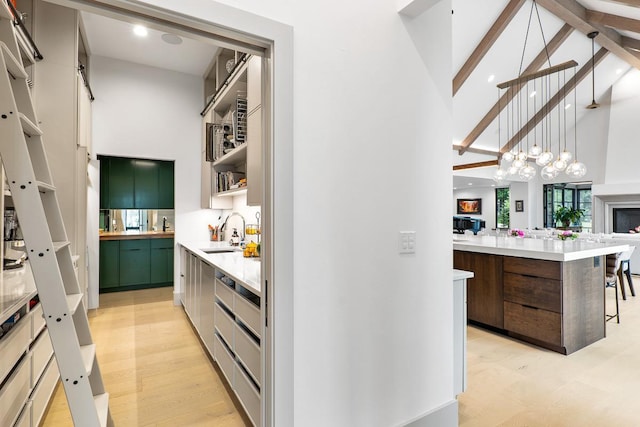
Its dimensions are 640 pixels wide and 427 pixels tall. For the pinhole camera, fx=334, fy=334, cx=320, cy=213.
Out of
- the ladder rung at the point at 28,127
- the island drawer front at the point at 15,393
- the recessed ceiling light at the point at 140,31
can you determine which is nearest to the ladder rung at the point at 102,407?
the island drawer front at the point at 15,393

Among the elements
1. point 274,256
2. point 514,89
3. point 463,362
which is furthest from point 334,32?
point 514,89

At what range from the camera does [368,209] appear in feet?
5.32

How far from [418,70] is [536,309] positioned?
8.65ft

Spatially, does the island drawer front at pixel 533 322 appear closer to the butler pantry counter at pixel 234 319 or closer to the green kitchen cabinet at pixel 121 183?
the butler pantry counter at pixel 234 319

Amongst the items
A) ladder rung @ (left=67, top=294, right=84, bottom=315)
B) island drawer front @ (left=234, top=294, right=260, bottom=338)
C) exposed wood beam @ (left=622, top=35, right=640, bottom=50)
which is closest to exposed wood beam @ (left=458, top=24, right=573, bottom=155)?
Answer: exposed wood beam @ (left=622, top=35, right=640, bottom=50)

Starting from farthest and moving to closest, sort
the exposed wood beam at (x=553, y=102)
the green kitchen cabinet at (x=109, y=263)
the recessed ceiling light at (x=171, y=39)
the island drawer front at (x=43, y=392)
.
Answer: the exposed wood beam at (x=553, y=102)
the green kitchen cabinet at (x=109, y=263)
the recessed ceiling light at (x=171, y=39)
the island drawer front at (x=43, y=392)

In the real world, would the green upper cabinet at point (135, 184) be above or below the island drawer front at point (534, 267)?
above

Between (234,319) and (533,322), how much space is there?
9.17ft

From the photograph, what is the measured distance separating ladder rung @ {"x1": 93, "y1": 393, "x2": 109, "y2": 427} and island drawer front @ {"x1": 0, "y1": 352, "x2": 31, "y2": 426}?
343 mm

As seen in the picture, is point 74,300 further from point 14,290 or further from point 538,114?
point 538,114

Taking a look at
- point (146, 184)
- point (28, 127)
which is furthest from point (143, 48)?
point (28, 127)

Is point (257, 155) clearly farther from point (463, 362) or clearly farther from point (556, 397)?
point (556, 397)

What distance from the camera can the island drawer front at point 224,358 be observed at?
7.38ft

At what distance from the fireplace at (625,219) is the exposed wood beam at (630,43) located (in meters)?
3.83
